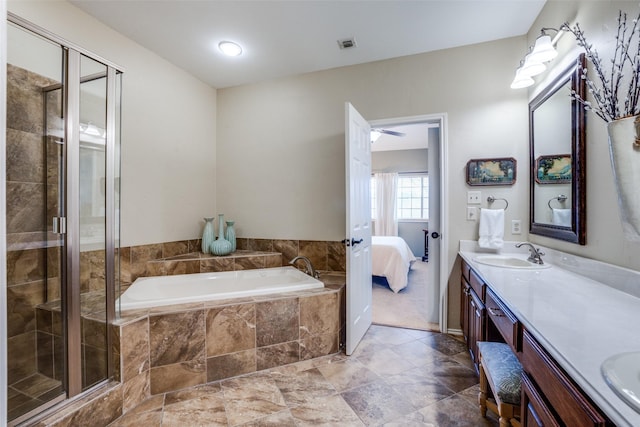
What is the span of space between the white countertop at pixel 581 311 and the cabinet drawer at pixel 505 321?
0.05 metres

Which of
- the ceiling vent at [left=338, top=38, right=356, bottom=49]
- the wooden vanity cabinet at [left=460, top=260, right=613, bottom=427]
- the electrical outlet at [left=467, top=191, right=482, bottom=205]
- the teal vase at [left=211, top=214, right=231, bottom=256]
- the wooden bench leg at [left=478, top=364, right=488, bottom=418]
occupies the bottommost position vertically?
the wooden bench leg at [left=478, top=364, right=488, bottom=418]

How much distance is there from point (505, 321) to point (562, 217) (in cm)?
106

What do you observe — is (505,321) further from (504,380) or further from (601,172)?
(601,172)

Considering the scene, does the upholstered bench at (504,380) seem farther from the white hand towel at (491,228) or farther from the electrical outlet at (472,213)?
the electrical outlet at (472,213)

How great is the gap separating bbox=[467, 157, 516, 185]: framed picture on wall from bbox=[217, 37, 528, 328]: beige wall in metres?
0.06

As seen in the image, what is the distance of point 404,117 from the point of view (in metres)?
2.70

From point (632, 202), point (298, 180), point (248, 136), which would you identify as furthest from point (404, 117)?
point (632, 202)

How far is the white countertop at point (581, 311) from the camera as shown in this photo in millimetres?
629

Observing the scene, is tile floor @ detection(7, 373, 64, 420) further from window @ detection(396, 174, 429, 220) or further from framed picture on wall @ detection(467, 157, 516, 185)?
window @ detection(396, 174, 429, 220)

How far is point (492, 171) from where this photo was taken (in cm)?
242

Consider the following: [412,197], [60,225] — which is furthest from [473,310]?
[412,197]

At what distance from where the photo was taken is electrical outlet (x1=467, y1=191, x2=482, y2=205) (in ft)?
8.13

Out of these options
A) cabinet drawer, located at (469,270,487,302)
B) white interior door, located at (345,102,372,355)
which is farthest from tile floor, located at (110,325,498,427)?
cabinet drawer, located at (469,270,487,302)

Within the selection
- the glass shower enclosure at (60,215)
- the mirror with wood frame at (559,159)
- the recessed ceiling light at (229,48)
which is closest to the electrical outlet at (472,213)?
the mirror with wood frame at (559,159)
